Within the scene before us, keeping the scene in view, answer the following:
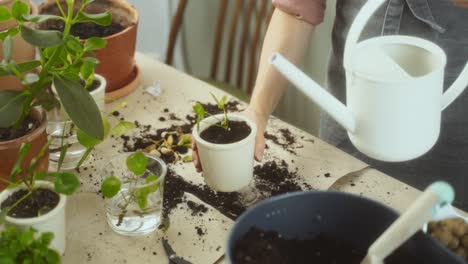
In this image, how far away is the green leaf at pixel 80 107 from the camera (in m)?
Answer: 0.87

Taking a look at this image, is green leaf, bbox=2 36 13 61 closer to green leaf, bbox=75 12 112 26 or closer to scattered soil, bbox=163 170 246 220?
green leaf, bbox=75 12 112 26

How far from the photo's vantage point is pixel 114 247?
36.3 inches

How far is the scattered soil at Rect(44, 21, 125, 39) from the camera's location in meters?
1.26

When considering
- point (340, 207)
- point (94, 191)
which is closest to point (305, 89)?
point (340, 207)

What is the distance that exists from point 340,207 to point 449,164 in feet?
2.07

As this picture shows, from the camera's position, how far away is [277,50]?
117 cm

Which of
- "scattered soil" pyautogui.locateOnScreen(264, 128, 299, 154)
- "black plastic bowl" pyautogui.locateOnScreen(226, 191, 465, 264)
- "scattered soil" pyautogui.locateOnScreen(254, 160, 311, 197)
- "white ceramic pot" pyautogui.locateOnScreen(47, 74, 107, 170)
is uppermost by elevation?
"black plastic bowl" pyautogui.locateOnScreen(226, 191, 465, 264)

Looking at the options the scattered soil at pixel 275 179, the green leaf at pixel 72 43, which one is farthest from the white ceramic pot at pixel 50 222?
the scattered soil at pixel 275 179

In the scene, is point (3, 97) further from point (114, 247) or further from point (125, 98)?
point (125, 98)

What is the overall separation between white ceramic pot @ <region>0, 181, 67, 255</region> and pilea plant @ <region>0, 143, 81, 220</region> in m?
0.01

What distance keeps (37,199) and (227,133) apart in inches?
12.3

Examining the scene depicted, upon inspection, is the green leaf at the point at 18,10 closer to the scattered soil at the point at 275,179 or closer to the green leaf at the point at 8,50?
the green leaf at the point at 8,50

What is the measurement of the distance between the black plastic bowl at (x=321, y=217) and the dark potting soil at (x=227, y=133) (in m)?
0.25

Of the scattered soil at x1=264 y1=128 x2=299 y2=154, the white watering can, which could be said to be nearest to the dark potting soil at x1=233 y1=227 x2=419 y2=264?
the white watering can
